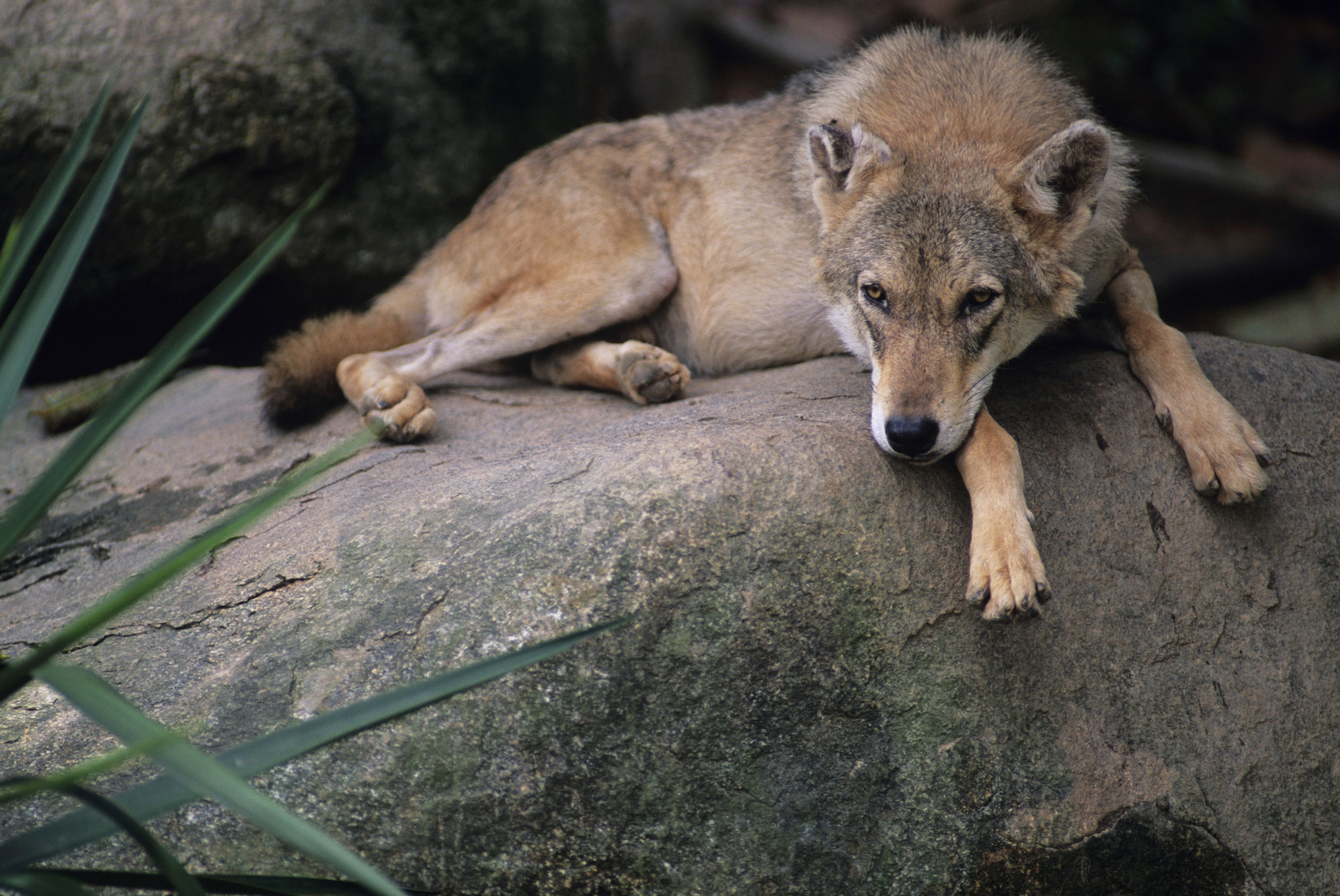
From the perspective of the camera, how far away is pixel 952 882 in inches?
91.0

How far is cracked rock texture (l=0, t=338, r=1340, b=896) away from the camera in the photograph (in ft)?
7.25

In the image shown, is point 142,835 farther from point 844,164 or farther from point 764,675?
point 844,164

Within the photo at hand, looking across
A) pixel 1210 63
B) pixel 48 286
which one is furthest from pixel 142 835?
pixel 1210 63

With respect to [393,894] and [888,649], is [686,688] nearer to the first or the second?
[888,649]

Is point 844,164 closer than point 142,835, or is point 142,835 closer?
point 142,835

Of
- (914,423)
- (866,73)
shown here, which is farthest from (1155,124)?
(914,423)

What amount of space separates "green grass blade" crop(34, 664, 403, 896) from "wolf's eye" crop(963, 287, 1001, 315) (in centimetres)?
213

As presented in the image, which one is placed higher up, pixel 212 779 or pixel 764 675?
pixel 212 779

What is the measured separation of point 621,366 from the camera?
144 inches

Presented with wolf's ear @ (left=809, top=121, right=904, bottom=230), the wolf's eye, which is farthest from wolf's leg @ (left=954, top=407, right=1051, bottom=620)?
wolf's ear @ (left=809, top=121, right=904, bottom=230)

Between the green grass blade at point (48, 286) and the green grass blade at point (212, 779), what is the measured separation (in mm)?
719

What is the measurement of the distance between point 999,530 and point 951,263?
0.78 meters

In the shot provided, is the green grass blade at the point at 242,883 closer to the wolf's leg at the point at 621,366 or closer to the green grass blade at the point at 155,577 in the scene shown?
the green grass blade at the point at 155,577

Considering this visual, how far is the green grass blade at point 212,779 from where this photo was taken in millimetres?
1275
